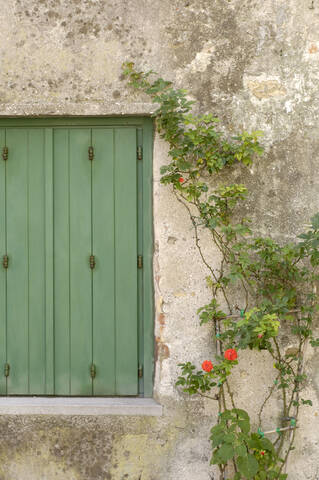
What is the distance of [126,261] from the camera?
3.25m

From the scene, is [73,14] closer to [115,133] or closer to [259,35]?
[115,133]

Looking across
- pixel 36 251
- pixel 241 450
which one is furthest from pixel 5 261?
pixel 241 450

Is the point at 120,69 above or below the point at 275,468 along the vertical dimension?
above

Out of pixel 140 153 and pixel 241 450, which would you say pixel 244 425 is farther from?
pixel 140 153

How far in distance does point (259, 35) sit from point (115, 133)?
1.08 meters

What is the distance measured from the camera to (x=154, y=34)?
312 centimetres

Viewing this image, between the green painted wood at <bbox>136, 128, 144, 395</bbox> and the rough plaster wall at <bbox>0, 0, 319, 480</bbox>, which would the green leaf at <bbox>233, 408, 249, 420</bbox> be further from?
the green painted wood at <bbox>136, 128, 144, 395</bbox>

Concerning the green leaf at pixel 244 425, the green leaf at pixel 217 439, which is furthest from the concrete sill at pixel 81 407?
the green leaf at pixel 244 425

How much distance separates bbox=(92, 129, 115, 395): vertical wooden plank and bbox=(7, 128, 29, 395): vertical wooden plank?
0.45m

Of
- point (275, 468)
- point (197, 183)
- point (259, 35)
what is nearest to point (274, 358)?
point (275, 468)

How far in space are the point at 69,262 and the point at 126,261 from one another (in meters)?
0.37

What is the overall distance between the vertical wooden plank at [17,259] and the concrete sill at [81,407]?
145 millimetres

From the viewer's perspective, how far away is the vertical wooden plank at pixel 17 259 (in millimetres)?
3264

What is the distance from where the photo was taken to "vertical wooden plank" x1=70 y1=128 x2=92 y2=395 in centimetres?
324
